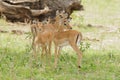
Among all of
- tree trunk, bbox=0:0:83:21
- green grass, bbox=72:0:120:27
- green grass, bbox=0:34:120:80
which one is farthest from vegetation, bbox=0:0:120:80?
green grass, bbox=72:0:120:27

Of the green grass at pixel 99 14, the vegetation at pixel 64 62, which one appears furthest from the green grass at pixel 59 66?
the green grass at pixel 99 14

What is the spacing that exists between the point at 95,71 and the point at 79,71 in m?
0.28

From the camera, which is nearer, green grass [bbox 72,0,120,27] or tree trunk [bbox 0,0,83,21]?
tree trunk [bbox 0,0,83,21]

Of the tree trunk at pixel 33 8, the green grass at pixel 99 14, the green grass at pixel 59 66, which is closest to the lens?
the green grass at pixel 59 66

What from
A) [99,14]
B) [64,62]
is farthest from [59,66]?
[99,14]

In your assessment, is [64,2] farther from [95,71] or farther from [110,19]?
[95,71]

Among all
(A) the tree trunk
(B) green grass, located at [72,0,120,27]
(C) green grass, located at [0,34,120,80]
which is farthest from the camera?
(B) green grass, located at [72,0,120,27]

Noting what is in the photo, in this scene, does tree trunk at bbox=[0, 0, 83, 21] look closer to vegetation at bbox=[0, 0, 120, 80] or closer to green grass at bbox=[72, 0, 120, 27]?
green grass at bbox=[72, 0, 120, 27]

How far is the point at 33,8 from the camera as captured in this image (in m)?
12.9

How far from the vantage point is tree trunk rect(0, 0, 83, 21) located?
12.4 meters

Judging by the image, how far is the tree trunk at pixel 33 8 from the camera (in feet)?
40.5

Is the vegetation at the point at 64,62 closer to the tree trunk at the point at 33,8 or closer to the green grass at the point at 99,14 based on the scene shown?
the tree trunk at the point at 33,8

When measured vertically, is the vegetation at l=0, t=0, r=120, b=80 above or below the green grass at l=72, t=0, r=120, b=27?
below

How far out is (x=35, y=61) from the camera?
7617 mm
